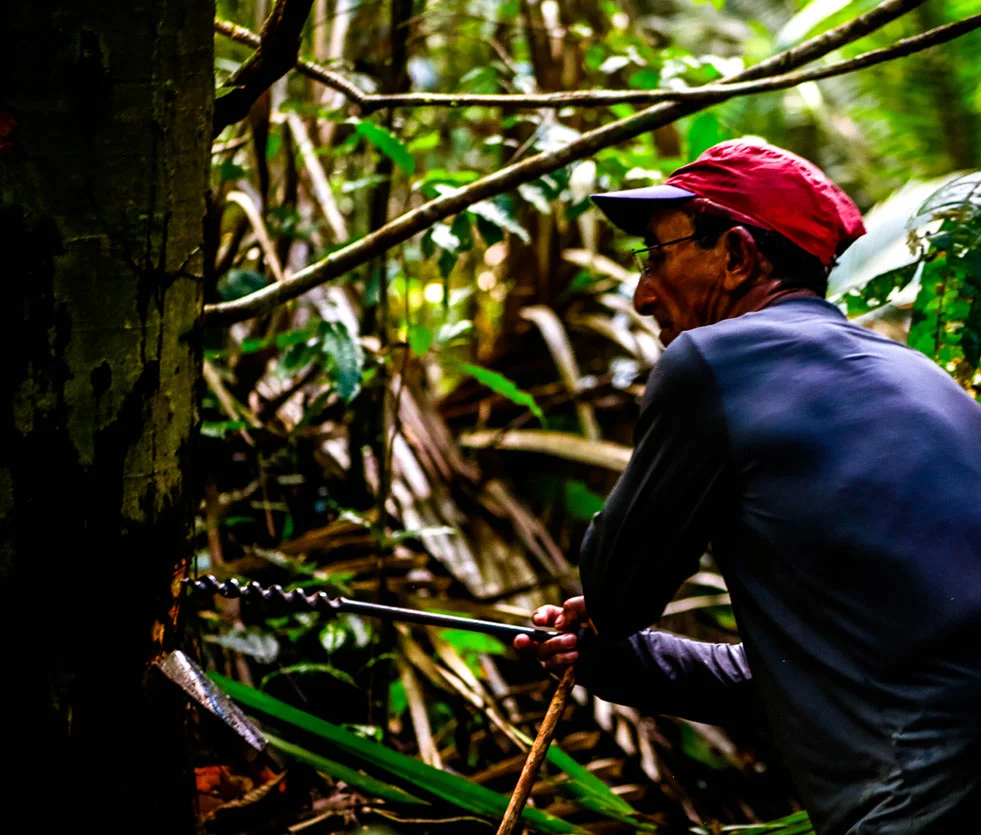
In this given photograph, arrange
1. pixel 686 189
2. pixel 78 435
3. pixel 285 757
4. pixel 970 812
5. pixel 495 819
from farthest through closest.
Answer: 1. pixel 285 757
2. pixel 495 819
3. pixel 686 189
4. pixel 78 435
5. pixel 970 812

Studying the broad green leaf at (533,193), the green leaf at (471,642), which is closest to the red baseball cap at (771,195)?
the broad green leaf at (533,193)

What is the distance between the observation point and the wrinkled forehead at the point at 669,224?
144 cm

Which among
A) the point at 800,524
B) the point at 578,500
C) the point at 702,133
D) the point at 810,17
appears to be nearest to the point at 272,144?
the point at 702,133

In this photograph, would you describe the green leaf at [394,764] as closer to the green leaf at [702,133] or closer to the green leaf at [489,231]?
the green leaf at [489,231]

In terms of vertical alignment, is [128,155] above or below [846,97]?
below

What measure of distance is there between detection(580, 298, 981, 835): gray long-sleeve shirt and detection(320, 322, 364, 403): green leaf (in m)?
0.92

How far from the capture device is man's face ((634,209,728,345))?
1.42m

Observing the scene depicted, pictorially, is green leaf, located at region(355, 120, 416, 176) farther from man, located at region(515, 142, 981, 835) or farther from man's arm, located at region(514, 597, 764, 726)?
man's arm, located at region(514, 597, 764, 726)

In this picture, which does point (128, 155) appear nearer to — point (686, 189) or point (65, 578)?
point (65, 578)

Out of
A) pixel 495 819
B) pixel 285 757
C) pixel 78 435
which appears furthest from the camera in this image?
pixel 285 757

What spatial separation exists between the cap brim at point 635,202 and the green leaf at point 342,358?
0.75m

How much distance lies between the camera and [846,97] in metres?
7.47

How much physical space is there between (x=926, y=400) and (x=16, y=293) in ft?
3.56

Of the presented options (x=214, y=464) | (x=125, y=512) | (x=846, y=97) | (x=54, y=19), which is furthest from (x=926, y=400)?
(x=846, y=97)
